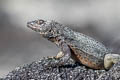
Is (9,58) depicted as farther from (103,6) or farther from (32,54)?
(103,6)

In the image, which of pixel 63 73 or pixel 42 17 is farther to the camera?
pixel 42 17

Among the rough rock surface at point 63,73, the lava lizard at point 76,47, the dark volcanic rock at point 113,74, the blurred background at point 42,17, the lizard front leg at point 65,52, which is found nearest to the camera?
the dark volcanic rock at point 113,74

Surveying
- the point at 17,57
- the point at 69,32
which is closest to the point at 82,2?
the point at 17,57

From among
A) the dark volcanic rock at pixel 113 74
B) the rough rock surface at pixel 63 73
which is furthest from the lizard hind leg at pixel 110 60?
Answer: the dark volcanic rock at pixel 113 74

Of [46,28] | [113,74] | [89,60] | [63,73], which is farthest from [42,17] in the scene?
[113,74]

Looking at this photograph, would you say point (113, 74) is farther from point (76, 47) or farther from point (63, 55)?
point (63, 55)

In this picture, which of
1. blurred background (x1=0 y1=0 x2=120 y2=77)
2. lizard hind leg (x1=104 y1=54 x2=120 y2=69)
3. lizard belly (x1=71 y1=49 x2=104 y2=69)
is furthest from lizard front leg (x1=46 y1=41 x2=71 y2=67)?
blurred background (x1=0 y1=0 x2=120 y2=77)

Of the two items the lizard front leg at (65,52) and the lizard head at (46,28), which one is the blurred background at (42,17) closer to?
the lizard head at (46,28)
